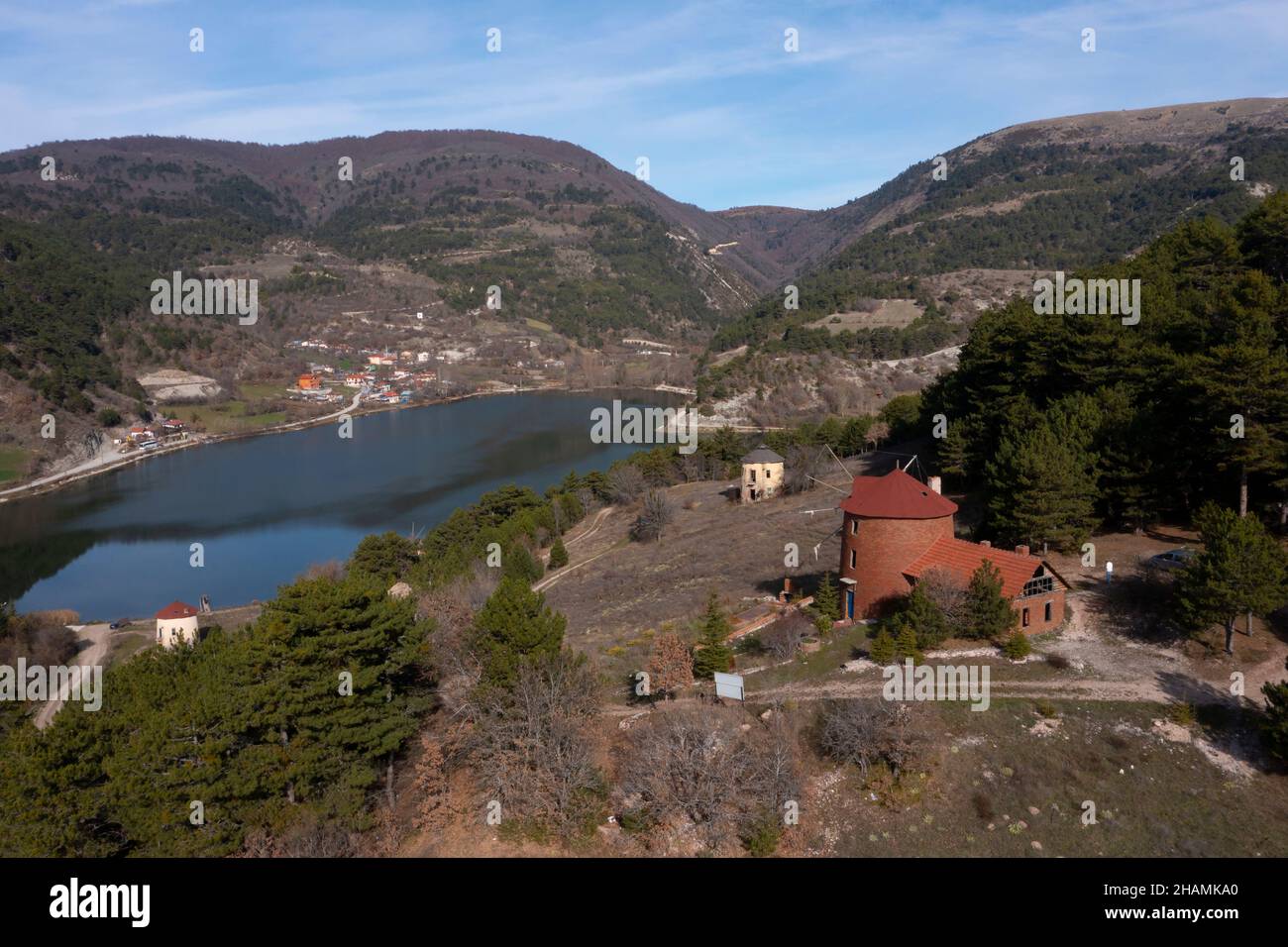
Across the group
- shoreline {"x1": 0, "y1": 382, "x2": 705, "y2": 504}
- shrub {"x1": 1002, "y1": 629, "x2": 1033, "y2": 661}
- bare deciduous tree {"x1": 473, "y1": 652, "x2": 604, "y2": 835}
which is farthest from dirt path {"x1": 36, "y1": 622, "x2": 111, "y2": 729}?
shoreline {"x1": 0, "y1": 382, "x2": 705, "y2": 504}

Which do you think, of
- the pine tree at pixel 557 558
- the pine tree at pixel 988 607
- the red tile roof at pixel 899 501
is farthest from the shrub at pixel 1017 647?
the pine tree at pixel 557 558

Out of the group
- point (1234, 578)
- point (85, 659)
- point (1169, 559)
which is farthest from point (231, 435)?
point (1234, 578)

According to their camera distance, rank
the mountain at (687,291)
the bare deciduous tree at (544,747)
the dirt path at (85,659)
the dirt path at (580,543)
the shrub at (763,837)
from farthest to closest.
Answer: the mountain at (687,291) → the dirt path at (580,543) → the dirt path at (85,659) → the bare deciduous tree at (544,747) → the shrub at (763,837)

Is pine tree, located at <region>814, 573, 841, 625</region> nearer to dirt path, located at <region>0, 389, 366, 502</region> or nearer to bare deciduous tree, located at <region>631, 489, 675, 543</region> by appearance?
bare deciduous tree, located at <region>631, 489, 675, 543</region>

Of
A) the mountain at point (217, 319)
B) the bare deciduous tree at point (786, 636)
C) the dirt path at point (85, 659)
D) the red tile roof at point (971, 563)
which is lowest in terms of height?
the dirt path at point (85, 659)

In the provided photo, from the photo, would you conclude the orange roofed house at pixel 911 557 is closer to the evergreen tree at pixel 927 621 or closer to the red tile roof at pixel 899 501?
the red tile roof at pixel 899 501

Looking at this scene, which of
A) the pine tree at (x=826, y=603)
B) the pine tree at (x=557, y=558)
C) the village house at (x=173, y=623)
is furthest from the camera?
the pine tree at (x=557, y=558)

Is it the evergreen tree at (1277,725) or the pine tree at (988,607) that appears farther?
the pine tree at (988,607)
